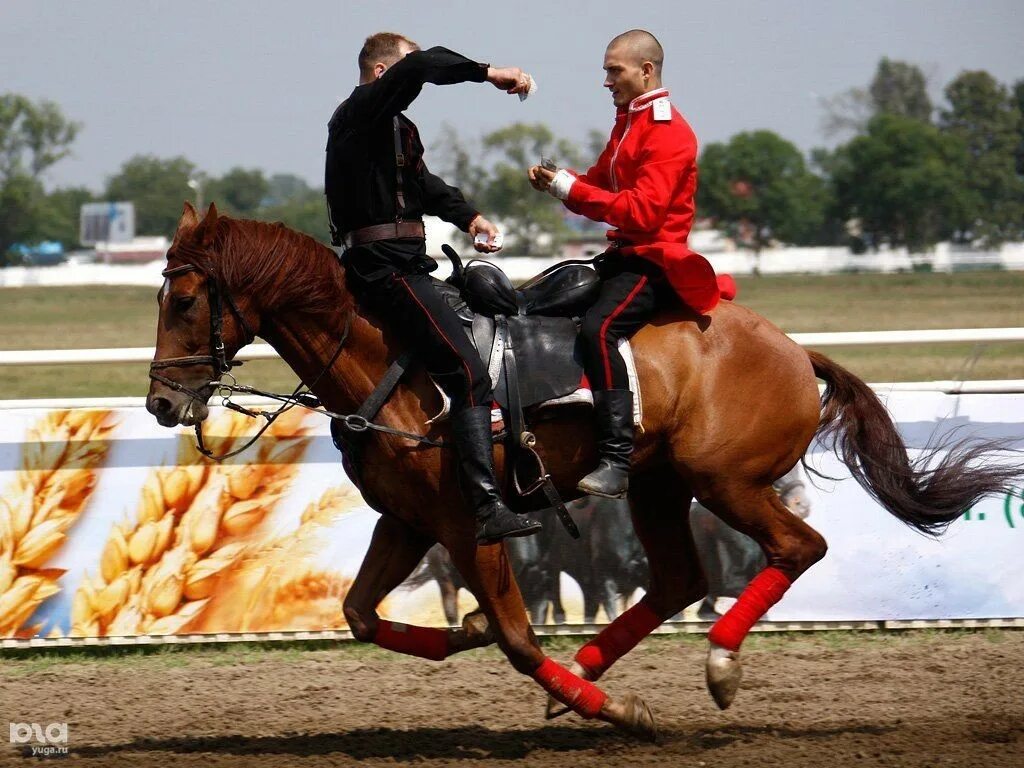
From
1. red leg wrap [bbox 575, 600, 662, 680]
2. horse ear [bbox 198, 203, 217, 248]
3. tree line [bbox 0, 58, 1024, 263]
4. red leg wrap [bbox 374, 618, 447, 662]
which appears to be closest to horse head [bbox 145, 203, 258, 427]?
horse ear [bbox 198, 203, 217, 248]

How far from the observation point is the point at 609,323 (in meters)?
4.93

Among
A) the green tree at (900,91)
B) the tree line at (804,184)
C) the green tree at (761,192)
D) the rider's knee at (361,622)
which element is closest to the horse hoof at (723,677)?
the rider's knee at (361,622)

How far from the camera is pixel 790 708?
18.0 feet

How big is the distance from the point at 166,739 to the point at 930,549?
12.2 ft

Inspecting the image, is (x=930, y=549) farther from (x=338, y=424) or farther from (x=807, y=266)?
(x=807, y=266)

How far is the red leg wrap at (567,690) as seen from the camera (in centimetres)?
491

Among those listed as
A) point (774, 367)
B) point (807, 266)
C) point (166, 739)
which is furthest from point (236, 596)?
point (807, 266)

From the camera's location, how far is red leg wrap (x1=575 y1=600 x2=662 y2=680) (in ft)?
17.6

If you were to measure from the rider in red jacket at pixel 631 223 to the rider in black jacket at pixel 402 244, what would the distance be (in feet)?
1.33

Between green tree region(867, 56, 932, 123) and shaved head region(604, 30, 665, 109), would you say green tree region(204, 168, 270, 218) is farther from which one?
shaved head region(604, 30, 665, 109)

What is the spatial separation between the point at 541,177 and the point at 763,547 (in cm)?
173

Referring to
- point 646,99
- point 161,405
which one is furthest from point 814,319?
point 161,405

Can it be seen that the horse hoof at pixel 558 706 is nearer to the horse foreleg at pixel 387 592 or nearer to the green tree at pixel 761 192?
the horse foreleg at pixel 387 592

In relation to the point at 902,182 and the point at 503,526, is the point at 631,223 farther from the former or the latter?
the point at 902,182
